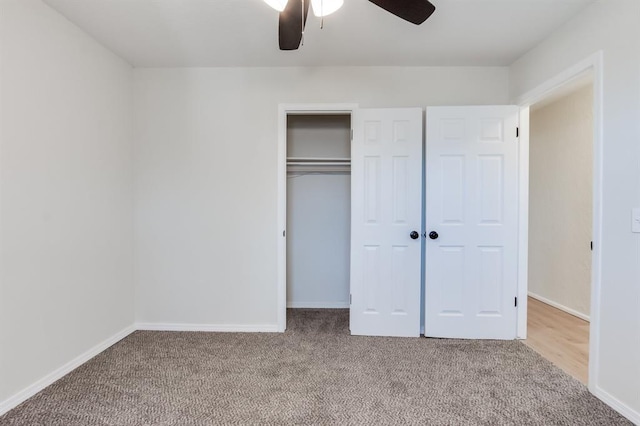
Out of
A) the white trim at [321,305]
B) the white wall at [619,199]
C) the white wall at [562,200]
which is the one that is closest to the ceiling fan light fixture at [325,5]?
the white wall at [619,199]

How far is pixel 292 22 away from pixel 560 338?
329 cm

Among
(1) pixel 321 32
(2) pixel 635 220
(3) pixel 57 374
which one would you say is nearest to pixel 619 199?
(2) pixel 635 220

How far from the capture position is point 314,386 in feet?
6.44

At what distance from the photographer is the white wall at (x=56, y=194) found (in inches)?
69.7

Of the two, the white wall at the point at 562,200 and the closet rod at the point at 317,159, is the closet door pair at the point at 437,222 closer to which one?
the closet rod at the point at 317,159

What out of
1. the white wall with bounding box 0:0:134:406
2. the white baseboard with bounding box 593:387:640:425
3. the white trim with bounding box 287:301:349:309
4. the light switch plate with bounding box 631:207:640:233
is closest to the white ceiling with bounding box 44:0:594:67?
the white wall with bounding box 0:0:134:406

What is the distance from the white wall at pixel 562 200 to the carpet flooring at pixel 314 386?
1.44 metres

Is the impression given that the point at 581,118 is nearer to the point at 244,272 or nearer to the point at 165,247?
the point at 244,272

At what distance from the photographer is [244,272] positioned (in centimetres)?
290

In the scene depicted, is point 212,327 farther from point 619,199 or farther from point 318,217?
point 619,199

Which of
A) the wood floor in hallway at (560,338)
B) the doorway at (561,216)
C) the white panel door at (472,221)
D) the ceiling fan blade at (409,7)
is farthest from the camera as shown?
the doorway at (561,216)

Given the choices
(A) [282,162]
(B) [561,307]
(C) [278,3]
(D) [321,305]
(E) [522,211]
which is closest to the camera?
(C) [278,3]

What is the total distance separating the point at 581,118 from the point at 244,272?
3.87m

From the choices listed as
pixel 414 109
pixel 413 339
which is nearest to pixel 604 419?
→ pixel 413 339
